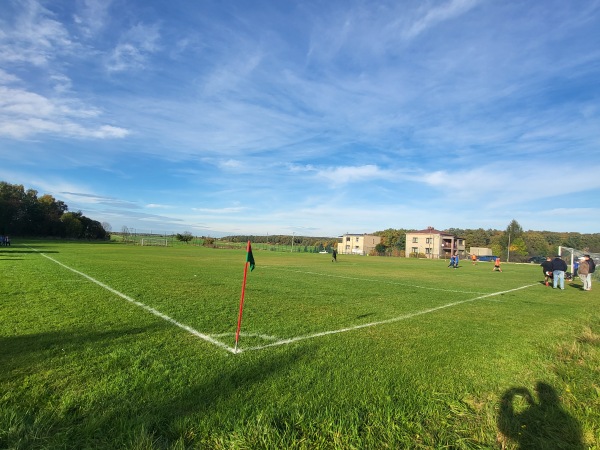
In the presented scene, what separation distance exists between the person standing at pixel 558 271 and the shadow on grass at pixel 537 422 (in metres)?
16.1

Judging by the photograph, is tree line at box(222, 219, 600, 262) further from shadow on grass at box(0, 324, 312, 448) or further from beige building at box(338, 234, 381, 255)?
shadow on grass at box(0, 324, 312, 448)

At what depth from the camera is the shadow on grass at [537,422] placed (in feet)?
10.00

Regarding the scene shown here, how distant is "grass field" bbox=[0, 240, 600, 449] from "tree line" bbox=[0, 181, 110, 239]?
9348 cm

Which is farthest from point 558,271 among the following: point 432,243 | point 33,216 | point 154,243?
point 33,216

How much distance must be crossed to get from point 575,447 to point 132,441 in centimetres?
379

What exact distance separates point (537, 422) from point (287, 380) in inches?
101

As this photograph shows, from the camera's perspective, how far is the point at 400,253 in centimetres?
9162

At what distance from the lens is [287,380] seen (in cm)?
398

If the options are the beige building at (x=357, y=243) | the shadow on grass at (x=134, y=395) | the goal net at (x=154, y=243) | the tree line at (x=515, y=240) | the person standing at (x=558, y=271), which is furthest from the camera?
the beige building at (x=357, y=243)

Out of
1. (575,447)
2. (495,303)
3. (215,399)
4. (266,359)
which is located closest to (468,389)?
(575,447)

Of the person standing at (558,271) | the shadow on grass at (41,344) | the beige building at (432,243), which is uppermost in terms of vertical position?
the beige building at (432,243)

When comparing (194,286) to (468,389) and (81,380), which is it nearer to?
(81,380)

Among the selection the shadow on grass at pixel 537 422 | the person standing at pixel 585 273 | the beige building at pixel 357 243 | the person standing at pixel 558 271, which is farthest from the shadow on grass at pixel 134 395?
the beige building at pixel 357 243

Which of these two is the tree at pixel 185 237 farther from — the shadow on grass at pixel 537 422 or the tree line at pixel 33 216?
the shadow on grass at pixel 537 422
